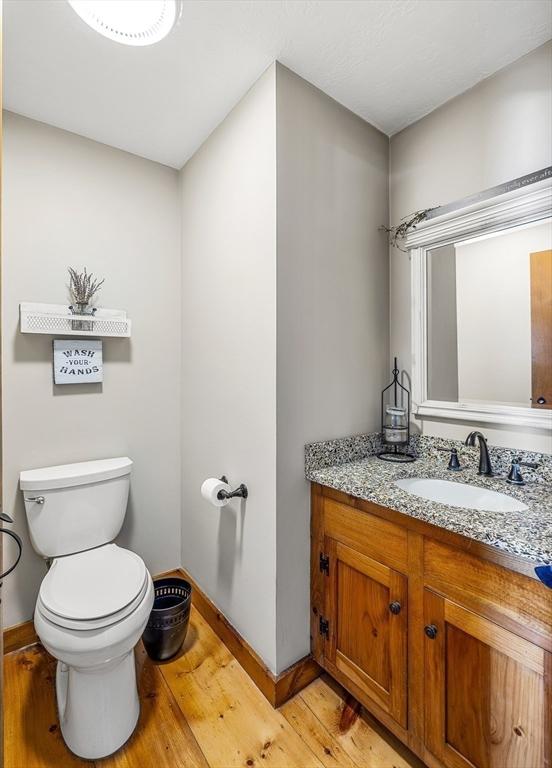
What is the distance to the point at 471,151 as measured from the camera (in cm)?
152

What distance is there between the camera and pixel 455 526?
1.01 m

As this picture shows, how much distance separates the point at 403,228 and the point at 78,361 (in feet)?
5.36

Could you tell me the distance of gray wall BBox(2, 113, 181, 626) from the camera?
166cm

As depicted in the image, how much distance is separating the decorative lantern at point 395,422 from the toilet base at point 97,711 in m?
1.26

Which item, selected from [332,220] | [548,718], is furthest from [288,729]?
[332,220]

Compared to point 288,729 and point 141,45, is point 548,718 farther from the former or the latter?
point 141,45

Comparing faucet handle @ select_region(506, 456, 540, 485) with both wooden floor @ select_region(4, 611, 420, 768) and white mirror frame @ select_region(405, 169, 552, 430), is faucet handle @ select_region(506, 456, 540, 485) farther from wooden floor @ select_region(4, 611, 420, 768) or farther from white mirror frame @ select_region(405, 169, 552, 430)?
wooden floor @ select_region(4, 611, 420, 768)

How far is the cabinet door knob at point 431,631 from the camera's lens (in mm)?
1086

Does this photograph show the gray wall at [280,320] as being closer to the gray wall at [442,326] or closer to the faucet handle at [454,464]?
the gray wall at [442,326]

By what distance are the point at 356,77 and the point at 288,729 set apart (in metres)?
2.40

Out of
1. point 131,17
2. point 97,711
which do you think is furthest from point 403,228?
point 97,711

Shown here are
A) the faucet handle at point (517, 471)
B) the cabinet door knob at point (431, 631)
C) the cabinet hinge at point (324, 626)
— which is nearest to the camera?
the cabinet door knob at point (431, 631)

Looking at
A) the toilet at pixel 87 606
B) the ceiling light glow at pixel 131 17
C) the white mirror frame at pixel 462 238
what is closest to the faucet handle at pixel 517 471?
the white mirror frame at pixel 462 238

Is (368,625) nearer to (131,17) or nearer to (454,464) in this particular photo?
(454,464)
